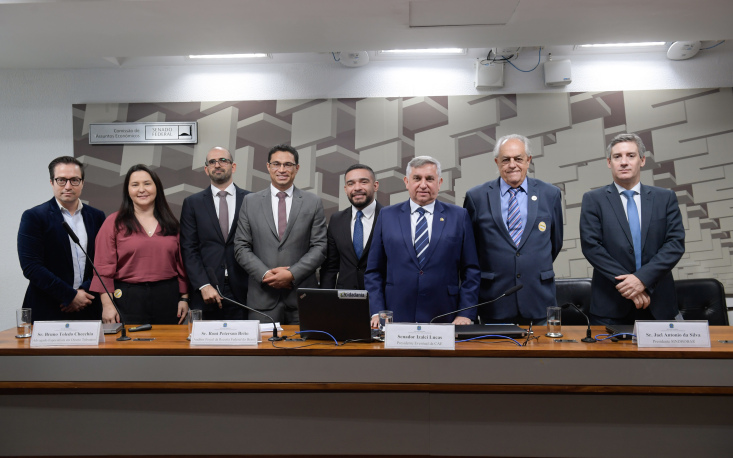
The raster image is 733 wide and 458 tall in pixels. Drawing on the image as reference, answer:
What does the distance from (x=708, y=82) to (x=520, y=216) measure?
2.62 metres

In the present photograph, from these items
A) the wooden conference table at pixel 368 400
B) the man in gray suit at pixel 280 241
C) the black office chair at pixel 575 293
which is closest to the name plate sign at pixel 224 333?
the wooden conference table at pixel 368 400

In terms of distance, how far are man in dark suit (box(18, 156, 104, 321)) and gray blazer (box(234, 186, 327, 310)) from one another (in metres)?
0.92

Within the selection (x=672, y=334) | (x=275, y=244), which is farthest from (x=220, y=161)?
(x=672, y=334)

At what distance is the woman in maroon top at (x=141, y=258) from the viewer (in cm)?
289

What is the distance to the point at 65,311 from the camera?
122 inches

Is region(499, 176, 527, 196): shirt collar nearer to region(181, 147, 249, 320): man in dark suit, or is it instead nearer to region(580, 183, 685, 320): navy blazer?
region(580, 183, 685, 320): navy blazer

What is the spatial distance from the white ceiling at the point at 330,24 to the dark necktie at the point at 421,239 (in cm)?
125

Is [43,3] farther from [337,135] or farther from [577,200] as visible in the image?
[577,200]

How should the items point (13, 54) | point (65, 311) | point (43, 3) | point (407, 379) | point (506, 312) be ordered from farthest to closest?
point (13, 54), point (65, 311), point (43, 3), point (506, 312), point (407, 379)

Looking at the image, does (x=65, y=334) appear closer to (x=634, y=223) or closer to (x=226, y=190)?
(x=226, y=190)

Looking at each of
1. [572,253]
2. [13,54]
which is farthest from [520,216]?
[13,54]

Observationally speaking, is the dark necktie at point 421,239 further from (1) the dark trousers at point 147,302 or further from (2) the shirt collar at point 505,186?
(1) the dark trousers at point 147,302

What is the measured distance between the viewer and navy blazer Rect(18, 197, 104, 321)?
2973 millimetres

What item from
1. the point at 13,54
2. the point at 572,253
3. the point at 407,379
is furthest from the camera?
the point at 572,253
